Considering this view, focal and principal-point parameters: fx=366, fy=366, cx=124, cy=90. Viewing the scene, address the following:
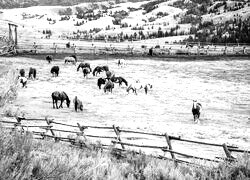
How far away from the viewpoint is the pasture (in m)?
15.8

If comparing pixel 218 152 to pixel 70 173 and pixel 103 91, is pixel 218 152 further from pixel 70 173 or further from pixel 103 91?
pixel 103 91

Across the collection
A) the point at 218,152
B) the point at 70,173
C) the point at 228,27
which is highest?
the point at 228,27

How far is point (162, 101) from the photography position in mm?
22375

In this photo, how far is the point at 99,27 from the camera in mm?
113000

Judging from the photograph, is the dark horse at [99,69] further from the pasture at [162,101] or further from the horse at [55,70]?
the horse at [55,70]

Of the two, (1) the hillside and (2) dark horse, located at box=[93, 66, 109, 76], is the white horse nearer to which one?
(2) dark horse, located at box=[93, 66, 109, 76]

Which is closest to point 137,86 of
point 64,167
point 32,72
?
point 32,72

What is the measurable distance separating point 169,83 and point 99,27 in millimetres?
86512

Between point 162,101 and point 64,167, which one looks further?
point 162,101

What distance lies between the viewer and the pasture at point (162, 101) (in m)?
15.8

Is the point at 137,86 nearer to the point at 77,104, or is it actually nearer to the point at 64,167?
the point at 77,104

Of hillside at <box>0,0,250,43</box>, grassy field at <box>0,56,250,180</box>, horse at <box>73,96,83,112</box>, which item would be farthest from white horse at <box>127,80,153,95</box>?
hillside at <box>0,0,250,43</box>

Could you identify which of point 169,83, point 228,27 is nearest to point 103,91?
point 169,83

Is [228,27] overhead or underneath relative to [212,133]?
overhead
